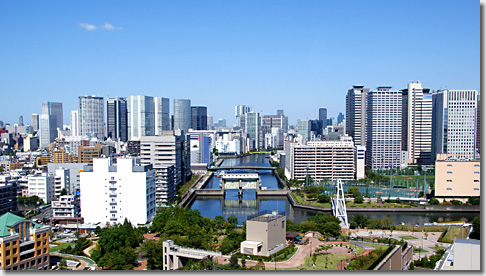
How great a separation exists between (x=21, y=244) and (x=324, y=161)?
1002cm

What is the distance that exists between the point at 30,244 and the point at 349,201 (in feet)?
23.9

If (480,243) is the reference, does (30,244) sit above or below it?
below

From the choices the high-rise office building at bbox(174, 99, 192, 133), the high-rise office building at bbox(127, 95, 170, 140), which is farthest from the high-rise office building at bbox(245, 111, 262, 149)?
the high-rise office building at bbox(127, 95, 170, 140)

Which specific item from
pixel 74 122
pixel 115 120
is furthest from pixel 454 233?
pixel 74 122

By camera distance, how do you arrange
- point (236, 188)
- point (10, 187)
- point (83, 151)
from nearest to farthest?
point (10, 187) < point (236, 188) < point (83, 151)

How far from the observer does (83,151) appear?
50.7ft

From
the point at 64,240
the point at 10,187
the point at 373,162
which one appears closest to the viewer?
the point at 64,240

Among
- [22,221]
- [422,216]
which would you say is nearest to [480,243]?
[22,221]

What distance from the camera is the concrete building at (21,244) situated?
4.38 m

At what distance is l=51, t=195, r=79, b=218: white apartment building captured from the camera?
26.1 feet

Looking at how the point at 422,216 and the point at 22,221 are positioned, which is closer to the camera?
the point at 22,221

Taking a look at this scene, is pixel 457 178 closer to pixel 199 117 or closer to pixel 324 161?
pixel 324 161

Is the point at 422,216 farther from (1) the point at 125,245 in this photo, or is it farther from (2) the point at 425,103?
(2) the point at 425,103

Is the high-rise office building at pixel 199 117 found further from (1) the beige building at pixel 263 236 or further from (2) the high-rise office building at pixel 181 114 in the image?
(1) the beige building at pixel 263 236
